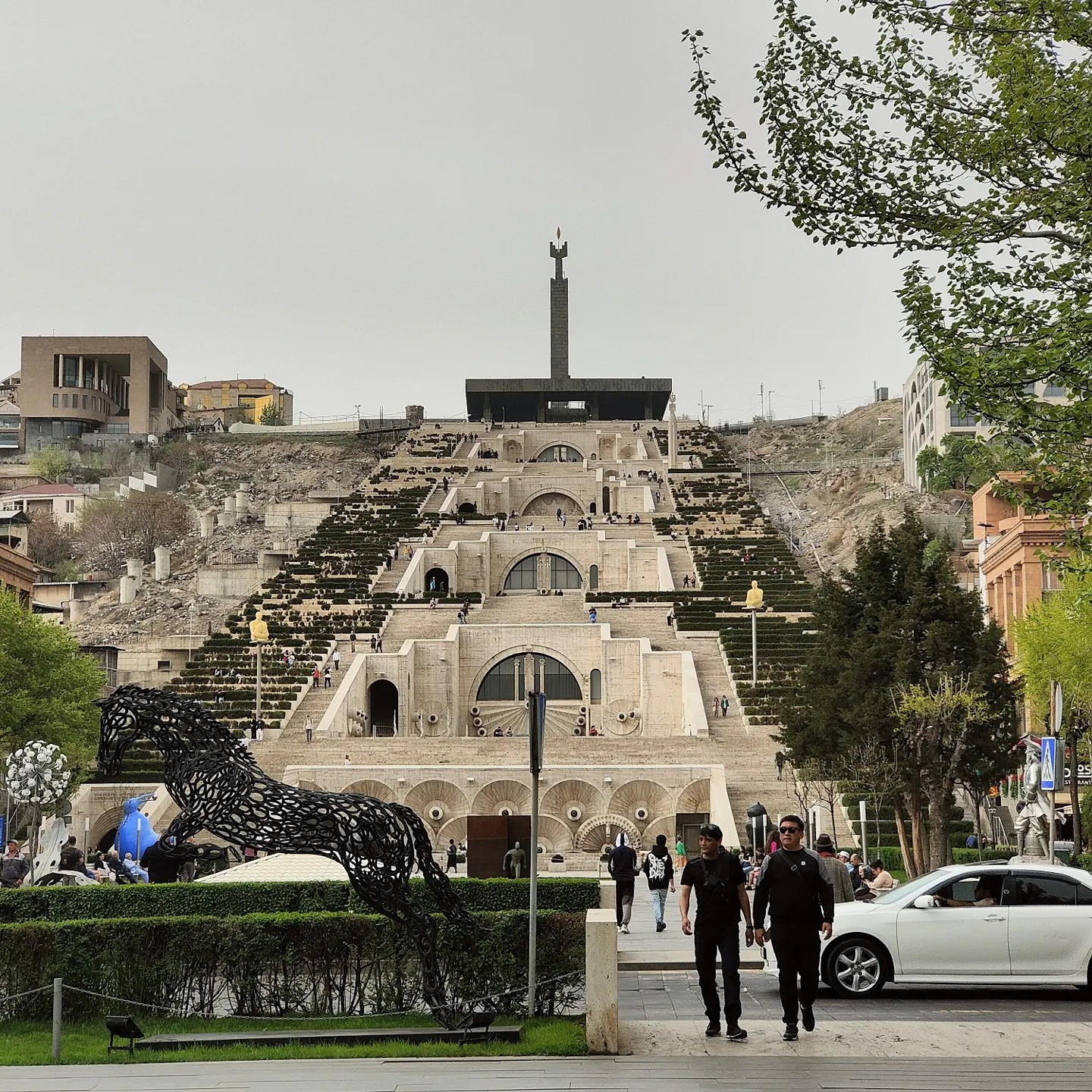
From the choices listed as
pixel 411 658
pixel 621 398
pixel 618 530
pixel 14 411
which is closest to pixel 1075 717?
pixel 411 658

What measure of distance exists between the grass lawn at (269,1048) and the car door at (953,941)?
11.5 feet

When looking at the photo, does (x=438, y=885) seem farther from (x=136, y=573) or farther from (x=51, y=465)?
(x=51, y=465)

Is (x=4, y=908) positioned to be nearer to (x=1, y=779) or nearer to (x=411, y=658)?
(x=1, y=779)

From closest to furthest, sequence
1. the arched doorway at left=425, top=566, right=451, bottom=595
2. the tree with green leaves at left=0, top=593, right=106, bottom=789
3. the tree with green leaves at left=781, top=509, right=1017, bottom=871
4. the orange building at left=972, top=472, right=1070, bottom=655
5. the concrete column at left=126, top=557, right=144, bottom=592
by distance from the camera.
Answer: the tree with green leaves at left=781, top=509, right=1017, bottom=871 → the tree with green leaves at left=0, top=593, right=106, bottom=789 → the orange building at left=972, top=472, right=1070, bottom=655 → the arched doorway at left=425, top=566, right=451, bottom=595 → the concrete column at left=126, top=557, right=144, bottom=592

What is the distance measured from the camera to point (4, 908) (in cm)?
1472

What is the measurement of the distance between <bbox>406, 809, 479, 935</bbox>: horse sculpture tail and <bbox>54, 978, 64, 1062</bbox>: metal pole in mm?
2646

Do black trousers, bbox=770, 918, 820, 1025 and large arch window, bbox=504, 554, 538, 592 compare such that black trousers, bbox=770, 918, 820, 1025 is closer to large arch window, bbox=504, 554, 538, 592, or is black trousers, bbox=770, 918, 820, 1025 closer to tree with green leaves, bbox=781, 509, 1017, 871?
tree with green leaves, bbox=781, 509, 1017, 871

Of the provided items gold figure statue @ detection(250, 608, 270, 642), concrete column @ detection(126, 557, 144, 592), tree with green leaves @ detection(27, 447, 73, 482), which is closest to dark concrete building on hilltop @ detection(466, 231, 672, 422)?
tree with green leaves @ detection(27, 447, 73, 482)

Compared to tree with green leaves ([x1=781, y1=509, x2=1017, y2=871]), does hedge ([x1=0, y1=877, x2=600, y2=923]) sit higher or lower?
lower

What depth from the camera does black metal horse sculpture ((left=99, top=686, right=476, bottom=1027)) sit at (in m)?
11.6

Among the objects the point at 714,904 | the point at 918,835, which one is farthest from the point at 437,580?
the point at 714,904

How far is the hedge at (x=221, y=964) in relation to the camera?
11.8m

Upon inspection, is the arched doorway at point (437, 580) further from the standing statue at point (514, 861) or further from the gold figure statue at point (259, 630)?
the standing statue at point (514, 861)

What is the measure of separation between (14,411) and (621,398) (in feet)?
162
